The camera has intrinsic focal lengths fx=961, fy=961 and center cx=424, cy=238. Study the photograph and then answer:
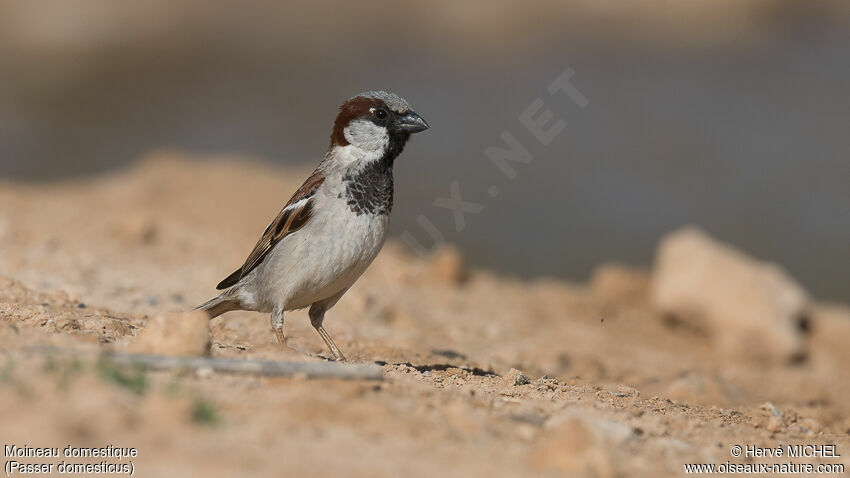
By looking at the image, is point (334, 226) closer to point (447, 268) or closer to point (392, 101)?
point (392, 101)

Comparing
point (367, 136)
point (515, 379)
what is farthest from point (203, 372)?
point (367, 136)

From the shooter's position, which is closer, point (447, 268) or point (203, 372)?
point (203, 372)

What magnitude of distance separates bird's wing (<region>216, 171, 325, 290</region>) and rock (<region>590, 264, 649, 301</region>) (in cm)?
634

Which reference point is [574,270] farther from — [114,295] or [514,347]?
[114,295]

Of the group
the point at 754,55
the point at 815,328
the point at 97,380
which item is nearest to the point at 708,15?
the point at 754,55

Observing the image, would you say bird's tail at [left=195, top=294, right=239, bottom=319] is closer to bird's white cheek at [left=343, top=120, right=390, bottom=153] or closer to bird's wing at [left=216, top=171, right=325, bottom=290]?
bird's wing at [left=216, top=171, right=325, bottom=290]

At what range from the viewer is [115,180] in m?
Result: 15.5

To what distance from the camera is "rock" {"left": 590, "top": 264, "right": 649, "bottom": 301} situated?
12500mm

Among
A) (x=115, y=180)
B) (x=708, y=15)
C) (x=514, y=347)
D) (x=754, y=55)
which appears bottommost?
(x=514, y=347)

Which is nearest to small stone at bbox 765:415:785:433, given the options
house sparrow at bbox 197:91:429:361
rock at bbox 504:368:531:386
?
rock at bbox 504:368:531:386

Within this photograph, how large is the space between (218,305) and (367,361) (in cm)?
126

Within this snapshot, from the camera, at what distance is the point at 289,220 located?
6.87m

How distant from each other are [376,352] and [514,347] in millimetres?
2402

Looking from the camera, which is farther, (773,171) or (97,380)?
(773,171)
